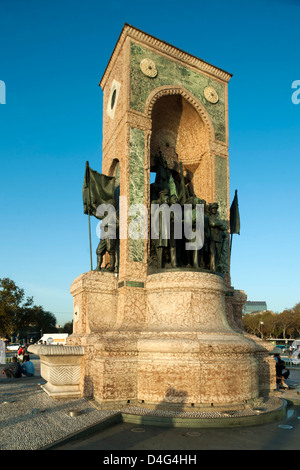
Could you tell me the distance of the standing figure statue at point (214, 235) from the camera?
1075cm

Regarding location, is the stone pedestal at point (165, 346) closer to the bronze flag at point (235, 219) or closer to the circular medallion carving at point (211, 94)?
the bronze flag at point (235, 219)

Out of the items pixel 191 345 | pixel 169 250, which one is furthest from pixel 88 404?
pixel 169 250

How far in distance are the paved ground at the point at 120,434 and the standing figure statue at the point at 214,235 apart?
436 centimetres

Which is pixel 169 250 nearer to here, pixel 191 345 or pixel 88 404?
pixel 191 345

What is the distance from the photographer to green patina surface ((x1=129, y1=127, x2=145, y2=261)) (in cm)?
1065

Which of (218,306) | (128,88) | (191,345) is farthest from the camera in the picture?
(128,88)

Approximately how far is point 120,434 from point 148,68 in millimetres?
10037

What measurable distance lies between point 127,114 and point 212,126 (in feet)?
11.3

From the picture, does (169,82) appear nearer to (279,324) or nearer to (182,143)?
(182,143)

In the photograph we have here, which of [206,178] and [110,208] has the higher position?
[206,178]

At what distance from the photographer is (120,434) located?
6.23 metres

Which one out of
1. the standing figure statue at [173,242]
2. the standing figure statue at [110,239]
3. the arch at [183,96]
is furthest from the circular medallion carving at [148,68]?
the standing figure statue at [110,239]

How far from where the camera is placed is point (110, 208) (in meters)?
11.3

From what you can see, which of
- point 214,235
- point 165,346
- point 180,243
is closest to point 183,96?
point 214,235
